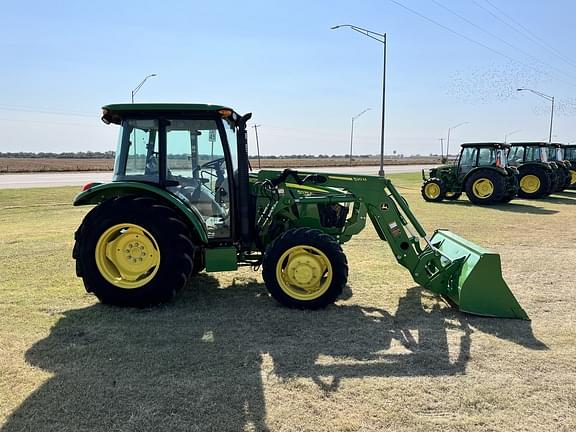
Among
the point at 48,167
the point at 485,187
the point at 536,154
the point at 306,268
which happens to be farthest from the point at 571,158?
the point at 48,167

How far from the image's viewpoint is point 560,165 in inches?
782

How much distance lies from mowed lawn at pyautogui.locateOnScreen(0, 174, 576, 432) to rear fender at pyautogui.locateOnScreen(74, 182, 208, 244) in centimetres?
92

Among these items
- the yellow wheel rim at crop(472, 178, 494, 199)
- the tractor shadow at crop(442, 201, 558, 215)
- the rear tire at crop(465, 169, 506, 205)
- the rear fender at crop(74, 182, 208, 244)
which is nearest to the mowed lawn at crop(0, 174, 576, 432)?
the rear fender at crop(74, 182, 208, 244)

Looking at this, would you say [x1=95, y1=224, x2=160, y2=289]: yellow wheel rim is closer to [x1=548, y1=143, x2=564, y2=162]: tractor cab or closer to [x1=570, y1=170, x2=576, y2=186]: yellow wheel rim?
[x1=548, y1=143, x2=564, y2=162]: tractor cab

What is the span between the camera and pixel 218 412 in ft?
10.4

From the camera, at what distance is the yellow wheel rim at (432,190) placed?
16953mm

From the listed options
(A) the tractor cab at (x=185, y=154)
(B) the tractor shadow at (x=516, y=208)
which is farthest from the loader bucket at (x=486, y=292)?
(B) the tractor shadow at (x=516, y=208)

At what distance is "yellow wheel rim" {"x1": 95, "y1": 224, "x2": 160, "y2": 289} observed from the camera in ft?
16.8

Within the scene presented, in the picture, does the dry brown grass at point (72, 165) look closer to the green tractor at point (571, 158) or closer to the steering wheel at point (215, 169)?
the steering wheel at point (215, 169)

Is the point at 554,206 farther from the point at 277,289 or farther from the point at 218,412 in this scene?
the point at 218,412

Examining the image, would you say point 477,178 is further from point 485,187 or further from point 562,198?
point 562,198

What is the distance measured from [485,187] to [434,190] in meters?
1.72

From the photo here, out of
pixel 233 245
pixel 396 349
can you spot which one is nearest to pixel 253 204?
pixel 233 245

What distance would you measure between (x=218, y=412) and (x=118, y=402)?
73cm
